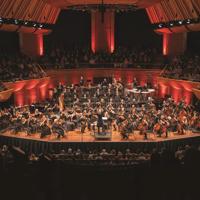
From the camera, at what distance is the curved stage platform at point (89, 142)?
13.7 metres

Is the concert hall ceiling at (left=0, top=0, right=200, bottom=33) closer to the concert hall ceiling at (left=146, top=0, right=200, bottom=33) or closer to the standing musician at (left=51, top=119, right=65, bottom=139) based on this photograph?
the concert hall ceiling at (left=146, top=0, right=200, bottom=33)

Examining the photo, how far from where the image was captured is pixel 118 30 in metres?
29.2

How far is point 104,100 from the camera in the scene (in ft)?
59.2

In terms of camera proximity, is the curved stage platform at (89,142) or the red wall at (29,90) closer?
the curved stage platform at (89,142)

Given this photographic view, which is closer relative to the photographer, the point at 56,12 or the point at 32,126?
the point at 32,126

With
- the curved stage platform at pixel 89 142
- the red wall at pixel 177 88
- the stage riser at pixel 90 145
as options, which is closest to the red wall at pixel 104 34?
the red wall at pixel 177 88

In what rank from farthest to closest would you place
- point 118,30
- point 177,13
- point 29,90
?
point 118,30 → point 29,90 → point 177,13

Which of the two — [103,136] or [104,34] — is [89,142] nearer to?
[103,136]

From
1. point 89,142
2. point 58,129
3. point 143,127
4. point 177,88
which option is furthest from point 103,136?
point 177,88

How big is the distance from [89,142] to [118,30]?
1731 centimetres

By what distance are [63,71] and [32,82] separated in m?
3.53

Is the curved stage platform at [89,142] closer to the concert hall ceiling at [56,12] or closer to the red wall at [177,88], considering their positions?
the red wall at [177,88]

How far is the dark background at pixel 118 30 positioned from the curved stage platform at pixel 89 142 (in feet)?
51.2

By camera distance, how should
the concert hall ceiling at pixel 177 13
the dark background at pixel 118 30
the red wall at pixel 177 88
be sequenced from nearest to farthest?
the concert hall ceiling at pixel 177 13
the red wall at pixel 177 88
the dark background at pixel 118 30
